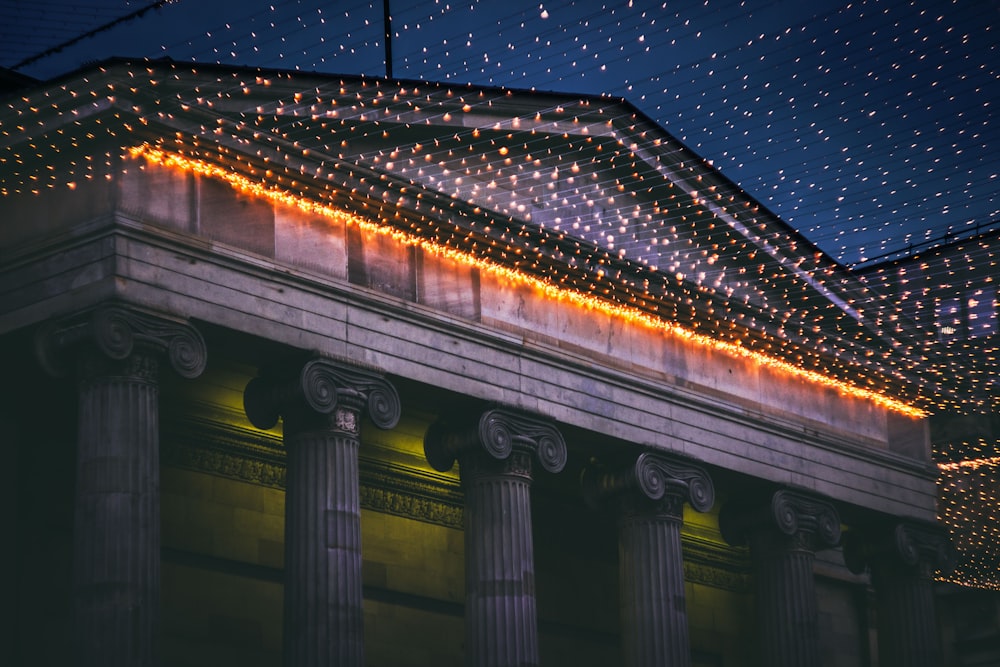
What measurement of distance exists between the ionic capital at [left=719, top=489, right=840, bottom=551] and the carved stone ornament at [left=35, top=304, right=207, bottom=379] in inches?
558

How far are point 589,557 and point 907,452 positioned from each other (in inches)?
321

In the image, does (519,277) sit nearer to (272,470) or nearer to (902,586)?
(272,470)

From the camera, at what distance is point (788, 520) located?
122ft

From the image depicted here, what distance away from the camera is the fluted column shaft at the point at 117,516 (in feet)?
83.7

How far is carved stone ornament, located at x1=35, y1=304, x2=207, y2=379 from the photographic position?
26781mm

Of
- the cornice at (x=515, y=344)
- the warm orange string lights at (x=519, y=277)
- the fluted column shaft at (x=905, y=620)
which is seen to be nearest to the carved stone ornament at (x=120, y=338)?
the cornice at (x=515, y=344)

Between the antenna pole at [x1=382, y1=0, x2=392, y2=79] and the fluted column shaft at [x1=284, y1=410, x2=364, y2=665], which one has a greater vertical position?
the antenna pole at [x1=382, y1=0, x2=392, y2=79]

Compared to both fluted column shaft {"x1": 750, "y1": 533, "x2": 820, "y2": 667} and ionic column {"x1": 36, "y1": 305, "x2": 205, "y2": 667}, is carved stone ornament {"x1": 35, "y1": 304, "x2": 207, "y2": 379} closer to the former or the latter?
ionic column {"x1": 36, "y1": 305, "x2": 205, "y2": 667}

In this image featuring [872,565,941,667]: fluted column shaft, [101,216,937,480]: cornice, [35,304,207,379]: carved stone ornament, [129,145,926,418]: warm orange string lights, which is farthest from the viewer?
[872,565,941,667]: fluted column shaft

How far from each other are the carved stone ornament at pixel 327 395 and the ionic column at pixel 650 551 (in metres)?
6.13

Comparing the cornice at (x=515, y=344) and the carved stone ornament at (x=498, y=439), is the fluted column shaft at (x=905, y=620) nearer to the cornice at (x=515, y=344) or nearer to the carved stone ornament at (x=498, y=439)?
the cornice at (x=515, y=344)

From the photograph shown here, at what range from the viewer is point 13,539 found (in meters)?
29.0

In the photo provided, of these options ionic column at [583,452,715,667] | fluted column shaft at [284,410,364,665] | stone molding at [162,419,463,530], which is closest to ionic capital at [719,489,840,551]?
ionic column at [583,452,715,667]

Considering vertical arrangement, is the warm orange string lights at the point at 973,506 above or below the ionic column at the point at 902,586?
above
